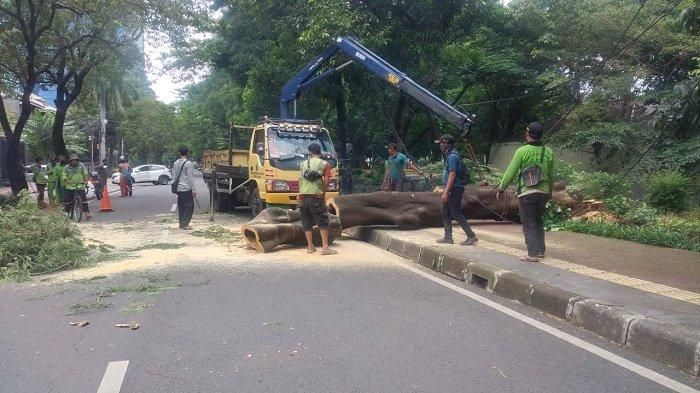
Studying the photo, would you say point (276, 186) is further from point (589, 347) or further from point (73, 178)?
point (589, 347)

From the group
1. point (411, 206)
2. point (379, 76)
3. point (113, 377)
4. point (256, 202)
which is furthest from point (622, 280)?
point (256, 202)

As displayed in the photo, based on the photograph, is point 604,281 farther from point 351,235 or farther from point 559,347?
point 351,235

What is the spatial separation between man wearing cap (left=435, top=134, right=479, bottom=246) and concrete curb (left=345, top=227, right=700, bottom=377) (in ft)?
2.30

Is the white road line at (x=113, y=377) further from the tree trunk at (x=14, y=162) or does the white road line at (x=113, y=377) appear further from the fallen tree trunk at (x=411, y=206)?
the tree trunk at (x=14, y=162)

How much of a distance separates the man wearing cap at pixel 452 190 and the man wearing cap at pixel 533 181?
Answer: 4.83 ft

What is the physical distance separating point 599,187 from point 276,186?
261 inches

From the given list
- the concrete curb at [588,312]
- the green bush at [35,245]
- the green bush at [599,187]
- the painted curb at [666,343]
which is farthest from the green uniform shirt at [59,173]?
the painted curb at [666,343]

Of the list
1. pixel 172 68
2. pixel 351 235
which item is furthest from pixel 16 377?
pixel 172 68

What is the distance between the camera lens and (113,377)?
424cm

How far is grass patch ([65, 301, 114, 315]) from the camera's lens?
600 centimetres

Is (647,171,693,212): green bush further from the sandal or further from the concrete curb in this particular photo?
the concrete curb

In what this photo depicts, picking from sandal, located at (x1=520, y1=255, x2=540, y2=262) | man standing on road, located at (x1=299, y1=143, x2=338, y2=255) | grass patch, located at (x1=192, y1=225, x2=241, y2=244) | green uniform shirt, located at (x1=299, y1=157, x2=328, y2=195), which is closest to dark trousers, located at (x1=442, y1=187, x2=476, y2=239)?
sandal, located at (x1=520, y1=255, x2=540, y2=262)

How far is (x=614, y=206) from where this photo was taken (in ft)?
38.2

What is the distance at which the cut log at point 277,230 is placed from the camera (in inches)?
364
